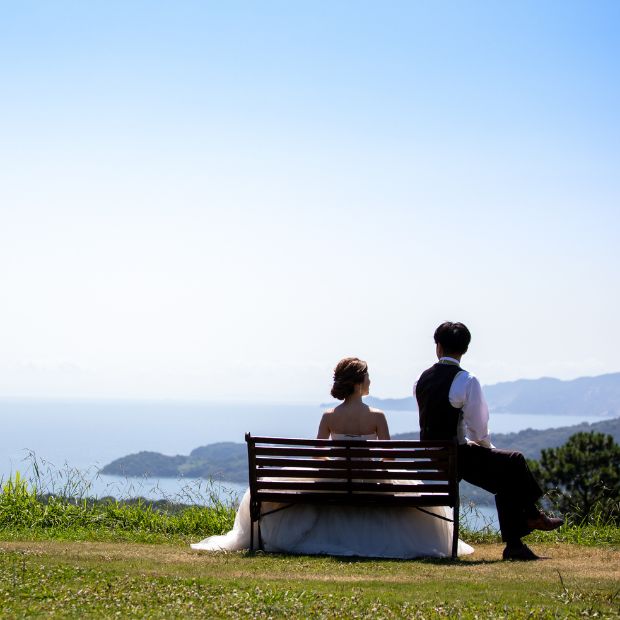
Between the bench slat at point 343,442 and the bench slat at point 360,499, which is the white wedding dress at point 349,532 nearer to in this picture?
the bench slat at point 360,499

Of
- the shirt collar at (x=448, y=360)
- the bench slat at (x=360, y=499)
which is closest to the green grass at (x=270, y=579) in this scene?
the bench slat at (x=360, y=499)

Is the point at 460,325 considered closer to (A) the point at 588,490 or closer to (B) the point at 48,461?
(B) the point at 48,461

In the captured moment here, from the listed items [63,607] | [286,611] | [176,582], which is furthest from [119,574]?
[286,611]

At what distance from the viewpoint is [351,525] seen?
9125 mm

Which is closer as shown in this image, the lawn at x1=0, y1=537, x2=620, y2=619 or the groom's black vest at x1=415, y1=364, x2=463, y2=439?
the lawn at x1=0, y1=537, x2=620, y2=619

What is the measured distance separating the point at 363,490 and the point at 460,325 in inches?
75.2

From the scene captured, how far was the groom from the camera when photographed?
8867 mm

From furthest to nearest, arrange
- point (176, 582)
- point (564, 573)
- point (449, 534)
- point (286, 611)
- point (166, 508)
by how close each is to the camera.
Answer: point (166, 508), point (449, 534), point (564, 573), point (176, 582), point (286, 611)

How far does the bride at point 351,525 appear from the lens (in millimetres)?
8992

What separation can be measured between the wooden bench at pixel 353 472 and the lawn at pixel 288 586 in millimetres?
597

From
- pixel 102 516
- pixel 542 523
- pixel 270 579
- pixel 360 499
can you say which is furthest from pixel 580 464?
pixel 270 579

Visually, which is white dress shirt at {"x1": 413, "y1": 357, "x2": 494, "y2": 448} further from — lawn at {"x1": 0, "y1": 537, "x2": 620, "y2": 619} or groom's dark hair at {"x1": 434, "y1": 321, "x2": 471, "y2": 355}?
lawn at {"x1": 0, "y1": 537, "x2": 620, "y2": 619}

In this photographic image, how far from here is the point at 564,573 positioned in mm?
7656

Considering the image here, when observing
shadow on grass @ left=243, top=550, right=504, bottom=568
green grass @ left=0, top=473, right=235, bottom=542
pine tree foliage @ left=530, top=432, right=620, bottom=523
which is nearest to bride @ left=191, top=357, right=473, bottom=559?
shadow on grass @ left=243, top=550, right=504, bottom=568
